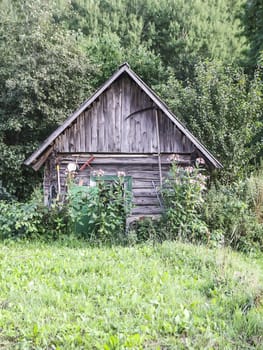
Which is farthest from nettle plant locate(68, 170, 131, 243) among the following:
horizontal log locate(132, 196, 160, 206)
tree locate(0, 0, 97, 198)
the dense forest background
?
tree locate(0, 0, 97, 198)

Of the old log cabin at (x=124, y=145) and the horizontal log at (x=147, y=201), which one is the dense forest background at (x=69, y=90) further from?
the horizontal log at (x=147, y=201)

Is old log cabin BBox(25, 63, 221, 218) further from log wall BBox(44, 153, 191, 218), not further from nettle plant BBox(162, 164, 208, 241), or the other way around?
nettle plant BBox(162, 164, 208, 241)

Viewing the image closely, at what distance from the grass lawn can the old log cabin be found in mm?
3664

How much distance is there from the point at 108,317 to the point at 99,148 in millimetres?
6653

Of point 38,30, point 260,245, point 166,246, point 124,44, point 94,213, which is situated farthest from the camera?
point 124,44

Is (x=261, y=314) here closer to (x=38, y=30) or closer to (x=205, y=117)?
(x=205, y=117)

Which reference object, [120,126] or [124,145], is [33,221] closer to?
[124,145]

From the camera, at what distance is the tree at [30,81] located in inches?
564

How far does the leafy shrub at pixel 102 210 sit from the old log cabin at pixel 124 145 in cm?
125

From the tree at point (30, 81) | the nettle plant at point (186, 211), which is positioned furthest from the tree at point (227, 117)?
the tree at point (30, 81)

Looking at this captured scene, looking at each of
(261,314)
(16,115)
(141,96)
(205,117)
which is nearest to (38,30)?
(16,115)

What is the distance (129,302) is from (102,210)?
14.0 ft

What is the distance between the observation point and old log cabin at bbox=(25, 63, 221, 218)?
34.1 ft

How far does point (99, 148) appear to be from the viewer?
10.5 meters
